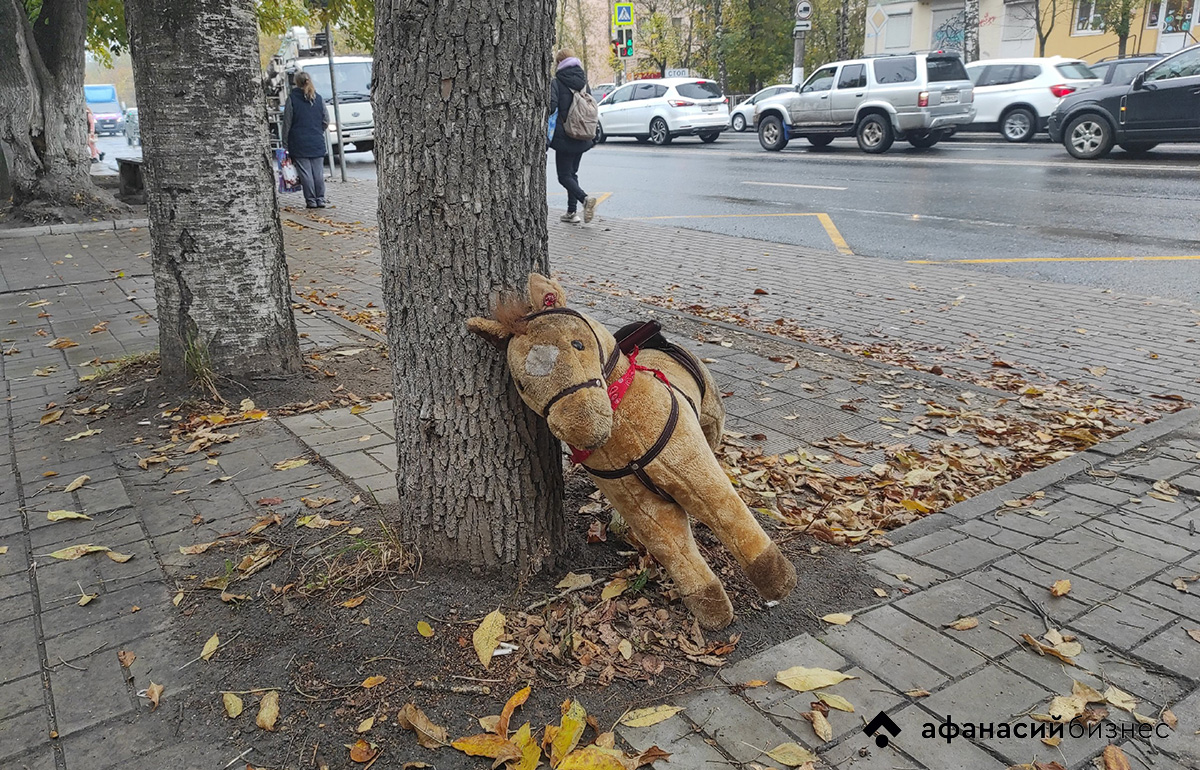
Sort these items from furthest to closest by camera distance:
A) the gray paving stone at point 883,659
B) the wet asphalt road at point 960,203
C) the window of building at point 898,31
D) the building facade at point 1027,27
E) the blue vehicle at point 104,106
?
the blue vehicle at point 104,106 < the window of building at point 898,31 < the building facade at point 1027,27 < the wet asphalt road at point 960,203 < the gray paving stone at point 883,659

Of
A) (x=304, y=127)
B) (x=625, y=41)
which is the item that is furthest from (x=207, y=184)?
(x=625, y=41)

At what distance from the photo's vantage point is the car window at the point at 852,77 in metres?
21.4

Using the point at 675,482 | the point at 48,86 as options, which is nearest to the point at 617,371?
the point at 675,482

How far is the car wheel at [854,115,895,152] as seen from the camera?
20797 mm

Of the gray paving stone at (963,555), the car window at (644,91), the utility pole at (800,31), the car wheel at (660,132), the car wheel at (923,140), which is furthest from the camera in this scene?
the utility pole at (800,31)

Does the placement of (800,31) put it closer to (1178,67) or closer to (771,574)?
(1178,67)

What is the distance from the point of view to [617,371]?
266 cm

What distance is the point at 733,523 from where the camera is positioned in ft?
8.63

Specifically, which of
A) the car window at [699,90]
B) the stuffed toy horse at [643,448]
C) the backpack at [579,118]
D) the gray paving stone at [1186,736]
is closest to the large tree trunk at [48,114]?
the backpack at [579,118]

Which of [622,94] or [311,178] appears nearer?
[311,178]

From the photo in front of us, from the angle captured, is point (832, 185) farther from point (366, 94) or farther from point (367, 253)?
point (366, 94)

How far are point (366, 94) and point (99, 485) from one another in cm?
1927

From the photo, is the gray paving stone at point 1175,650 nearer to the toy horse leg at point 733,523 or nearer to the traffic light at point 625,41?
the toy horse leg at point 733,523

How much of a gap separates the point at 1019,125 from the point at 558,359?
2195cm
